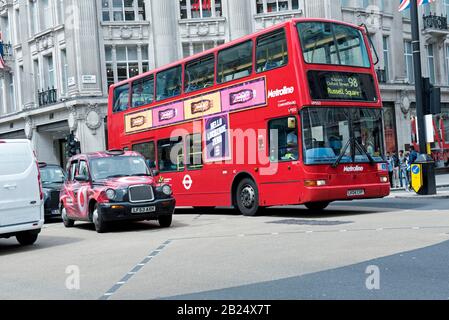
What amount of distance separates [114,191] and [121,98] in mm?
8666

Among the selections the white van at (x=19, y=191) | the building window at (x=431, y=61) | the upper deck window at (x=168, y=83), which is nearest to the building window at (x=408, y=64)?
A: the building window at (x=431, y=61)

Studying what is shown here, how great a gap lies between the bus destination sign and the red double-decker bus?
23 millimetres

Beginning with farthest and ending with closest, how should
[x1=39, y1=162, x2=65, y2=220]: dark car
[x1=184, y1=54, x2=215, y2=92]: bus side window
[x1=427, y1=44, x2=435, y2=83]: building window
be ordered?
[x1=427, y1=44, x2=435, y2=83]: building window
[x1=39, y1=162, x2=65, y2=220]: dark car
[x1=184, y1=54, x2=215, y2=92]: bus side window

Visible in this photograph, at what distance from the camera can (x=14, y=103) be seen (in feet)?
136

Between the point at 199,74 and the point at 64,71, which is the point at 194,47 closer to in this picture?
the point at 64,71

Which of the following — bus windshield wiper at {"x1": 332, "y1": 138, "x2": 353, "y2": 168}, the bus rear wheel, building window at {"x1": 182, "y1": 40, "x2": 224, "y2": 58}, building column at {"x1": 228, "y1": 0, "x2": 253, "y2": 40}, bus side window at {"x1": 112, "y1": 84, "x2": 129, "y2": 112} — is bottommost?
the bus rear wheel

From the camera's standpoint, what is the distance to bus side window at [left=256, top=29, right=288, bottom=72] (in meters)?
15.0

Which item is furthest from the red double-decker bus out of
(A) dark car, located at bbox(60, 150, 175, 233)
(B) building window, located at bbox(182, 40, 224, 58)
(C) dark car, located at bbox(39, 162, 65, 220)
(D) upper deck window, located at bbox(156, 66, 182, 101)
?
(B) building window, located at bbox(182, 40, 224, 58)

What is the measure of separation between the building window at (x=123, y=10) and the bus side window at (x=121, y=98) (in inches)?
544

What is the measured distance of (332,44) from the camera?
15289mm

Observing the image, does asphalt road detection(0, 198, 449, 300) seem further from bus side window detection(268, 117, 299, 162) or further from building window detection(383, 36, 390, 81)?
building window detection(383, 36, 390, 81)

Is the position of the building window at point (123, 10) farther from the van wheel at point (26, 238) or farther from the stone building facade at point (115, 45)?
the van wheel at point (26, 238)

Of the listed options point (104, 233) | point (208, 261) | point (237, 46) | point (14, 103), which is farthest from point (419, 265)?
point (14, 103)
